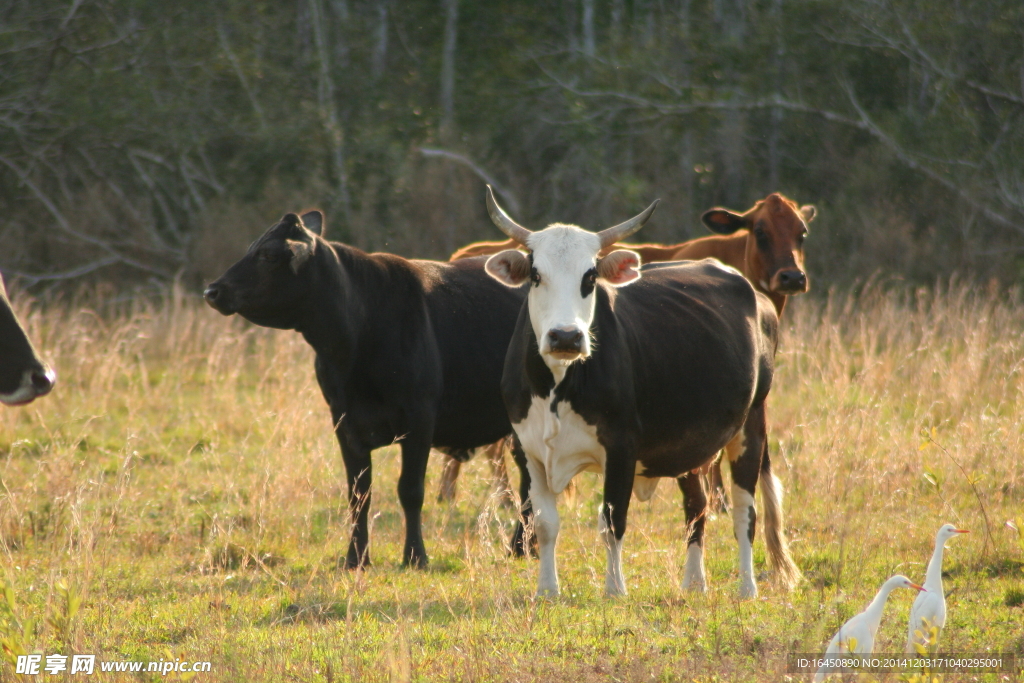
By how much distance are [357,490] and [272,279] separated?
137 cm

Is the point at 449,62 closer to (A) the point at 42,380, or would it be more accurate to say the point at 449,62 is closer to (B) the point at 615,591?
(B) the point at 615,591

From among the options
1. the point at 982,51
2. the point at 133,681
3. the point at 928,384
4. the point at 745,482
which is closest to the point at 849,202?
the point at 982,51

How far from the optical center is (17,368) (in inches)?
182

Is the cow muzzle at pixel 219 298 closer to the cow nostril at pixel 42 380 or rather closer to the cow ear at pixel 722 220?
the cow nostril at pixel 42 380

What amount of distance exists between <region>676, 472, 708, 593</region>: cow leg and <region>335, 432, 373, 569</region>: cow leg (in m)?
1.83

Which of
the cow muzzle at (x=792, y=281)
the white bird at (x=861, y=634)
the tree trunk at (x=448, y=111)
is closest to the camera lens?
the white bird at (x=861, y=634)

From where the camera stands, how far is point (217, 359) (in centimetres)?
1111

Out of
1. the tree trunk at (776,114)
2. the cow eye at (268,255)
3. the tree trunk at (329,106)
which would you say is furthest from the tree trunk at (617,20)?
the cow eye at (268,255)

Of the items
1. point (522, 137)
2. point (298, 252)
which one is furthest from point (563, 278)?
point (522, 137)

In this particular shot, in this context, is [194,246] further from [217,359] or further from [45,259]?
[217,359]

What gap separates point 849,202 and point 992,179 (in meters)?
2.33

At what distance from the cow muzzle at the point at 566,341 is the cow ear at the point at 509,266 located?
2.10ft

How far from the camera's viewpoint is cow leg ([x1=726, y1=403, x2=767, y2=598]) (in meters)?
5.86

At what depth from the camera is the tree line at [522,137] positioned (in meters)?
18.2
